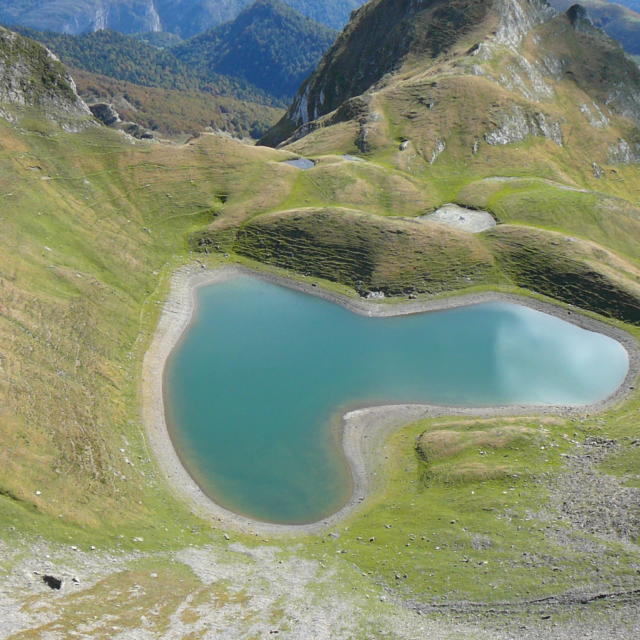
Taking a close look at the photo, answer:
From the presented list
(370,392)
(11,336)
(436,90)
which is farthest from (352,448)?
(436,90)

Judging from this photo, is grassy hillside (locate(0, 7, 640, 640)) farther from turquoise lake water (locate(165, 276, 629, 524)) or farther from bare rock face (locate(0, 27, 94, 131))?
turquoise lake water (locate(165, 276, 629, 524))

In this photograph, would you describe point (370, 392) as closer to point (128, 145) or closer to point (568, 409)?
point (568, 409)

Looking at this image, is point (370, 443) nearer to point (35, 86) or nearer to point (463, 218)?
point (463, 218)

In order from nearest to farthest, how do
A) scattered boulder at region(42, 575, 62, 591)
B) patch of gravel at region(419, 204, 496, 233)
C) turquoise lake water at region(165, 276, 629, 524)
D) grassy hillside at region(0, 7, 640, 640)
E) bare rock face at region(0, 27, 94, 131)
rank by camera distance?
scattered boulder at region(42, 575, 62, 591)
grassy hillside at region(0, 7, 640, 640)
turquoise lake water at region(165, 276, 629, 524)
patch of gravel at region(419, 204, 496, 233)
bare rock face at region(0, 27, 94, 131)

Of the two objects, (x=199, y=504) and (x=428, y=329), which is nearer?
(x=199, y=504)

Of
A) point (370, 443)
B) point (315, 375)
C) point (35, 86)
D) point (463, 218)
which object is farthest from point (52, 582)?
point (35, 86)

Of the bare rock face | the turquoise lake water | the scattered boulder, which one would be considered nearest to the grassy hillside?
the scattered boulder

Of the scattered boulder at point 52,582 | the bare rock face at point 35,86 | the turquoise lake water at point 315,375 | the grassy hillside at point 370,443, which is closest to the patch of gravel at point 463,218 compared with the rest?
the grassy hillside at point 370,443
